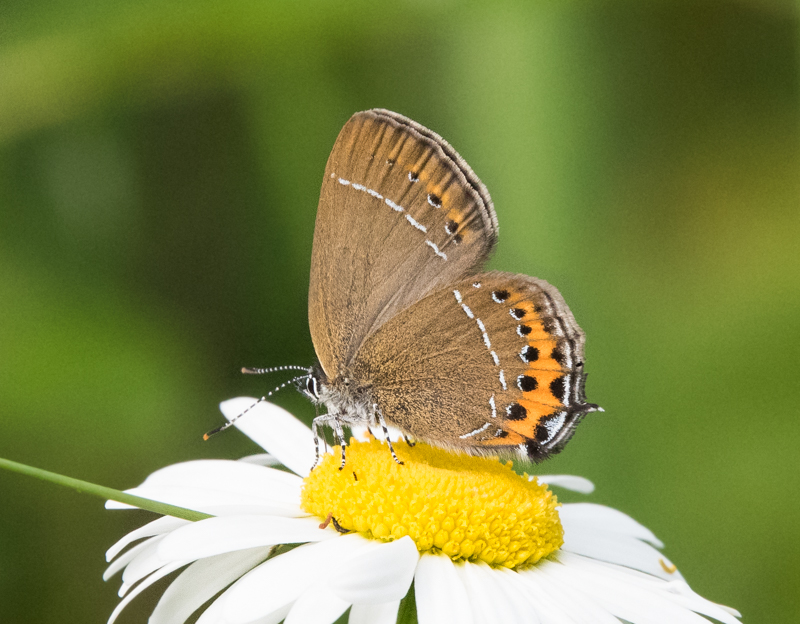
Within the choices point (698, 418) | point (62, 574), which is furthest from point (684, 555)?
point (62, 574)

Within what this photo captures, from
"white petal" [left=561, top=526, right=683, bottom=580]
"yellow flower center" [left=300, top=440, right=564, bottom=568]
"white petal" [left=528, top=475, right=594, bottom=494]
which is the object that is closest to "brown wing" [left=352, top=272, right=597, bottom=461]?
"yellow flower center" [left=300, top=440, right=564, bottom=568]

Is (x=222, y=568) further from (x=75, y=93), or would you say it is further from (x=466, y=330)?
(x=75, y=93)

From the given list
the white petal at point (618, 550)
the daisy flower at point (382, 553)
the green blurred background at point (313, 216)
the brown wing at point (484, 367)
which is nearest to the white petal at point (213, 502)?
the daisy flower at point (382, 553)

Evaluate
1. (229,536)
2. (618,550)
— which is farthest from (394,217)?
(618,550)

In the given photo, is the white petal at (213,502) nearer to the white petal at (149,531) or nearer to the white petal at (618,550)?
the white petal at (149,531)

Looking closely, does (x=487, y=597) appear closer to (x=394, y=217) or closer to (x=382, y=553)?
(x=382, y=553)
